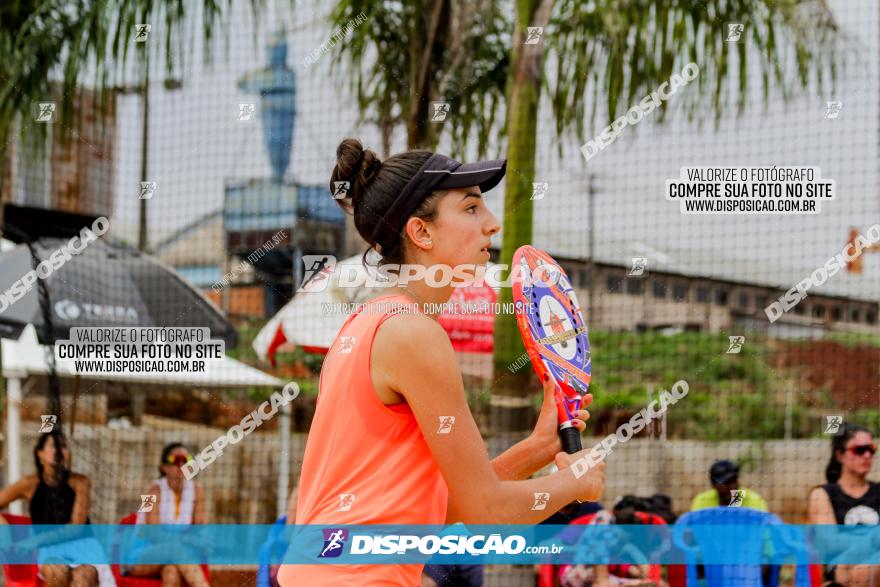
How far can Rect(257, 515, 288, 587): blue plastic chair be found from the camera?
545cm

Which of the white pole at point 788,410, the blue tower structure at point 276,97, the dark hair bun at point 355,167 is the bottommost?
the white pole at point 788,410

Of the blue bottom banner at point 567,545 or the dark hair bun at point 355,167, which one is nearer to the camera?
the dark hair bun at point 355,167

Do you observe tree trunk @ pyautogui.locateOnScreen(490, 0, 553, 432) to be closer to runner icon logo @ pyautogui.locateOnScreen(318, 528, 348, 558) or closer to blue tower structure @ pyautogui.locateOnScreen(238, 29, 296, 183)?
blue tower structure @ pyautogui.locateOnScreen(238, 29, 296, 183)

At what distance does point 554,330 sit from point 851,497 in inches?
141

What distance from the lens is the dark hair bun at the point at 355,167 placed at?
216cm

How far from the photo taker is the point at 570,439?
2.21m

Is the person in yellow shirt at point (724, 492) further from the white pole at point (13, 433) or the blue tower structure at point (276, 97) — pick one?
the white pole at point (13, 433)

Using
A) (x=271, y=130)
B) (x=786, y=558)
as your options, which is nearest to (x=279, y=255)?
(x=271, y=130)

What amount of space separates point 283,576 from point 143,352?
3.91 metres

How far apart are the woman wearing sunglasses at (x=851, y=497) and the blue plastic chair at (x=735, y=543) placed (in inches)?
7.5

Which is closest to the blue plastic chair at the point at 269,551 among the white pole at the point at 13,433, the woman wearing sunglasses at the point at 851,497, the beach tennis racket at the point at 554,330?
the white pole at the point at 13,433

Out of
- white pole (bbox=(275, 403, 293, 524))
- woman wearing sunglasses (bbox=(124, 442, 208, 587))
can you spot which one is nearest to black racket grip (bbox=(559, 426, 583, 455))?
woman wearing sunglasses (bbox=(124, 442, 208, 587))

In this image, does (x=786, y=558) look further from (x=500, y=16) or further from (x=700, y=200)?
(x=500, y=16)

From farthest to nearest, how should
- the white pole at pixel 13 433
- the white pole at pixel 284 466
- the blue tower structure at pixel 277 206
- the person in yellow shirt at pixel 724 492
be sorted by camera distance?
the white pole at pixel 284 466 → the white pole at pixel 13 433 → the blue tower structure at pixel 277 206 → the person in yellow shirt at pixel 724 492
